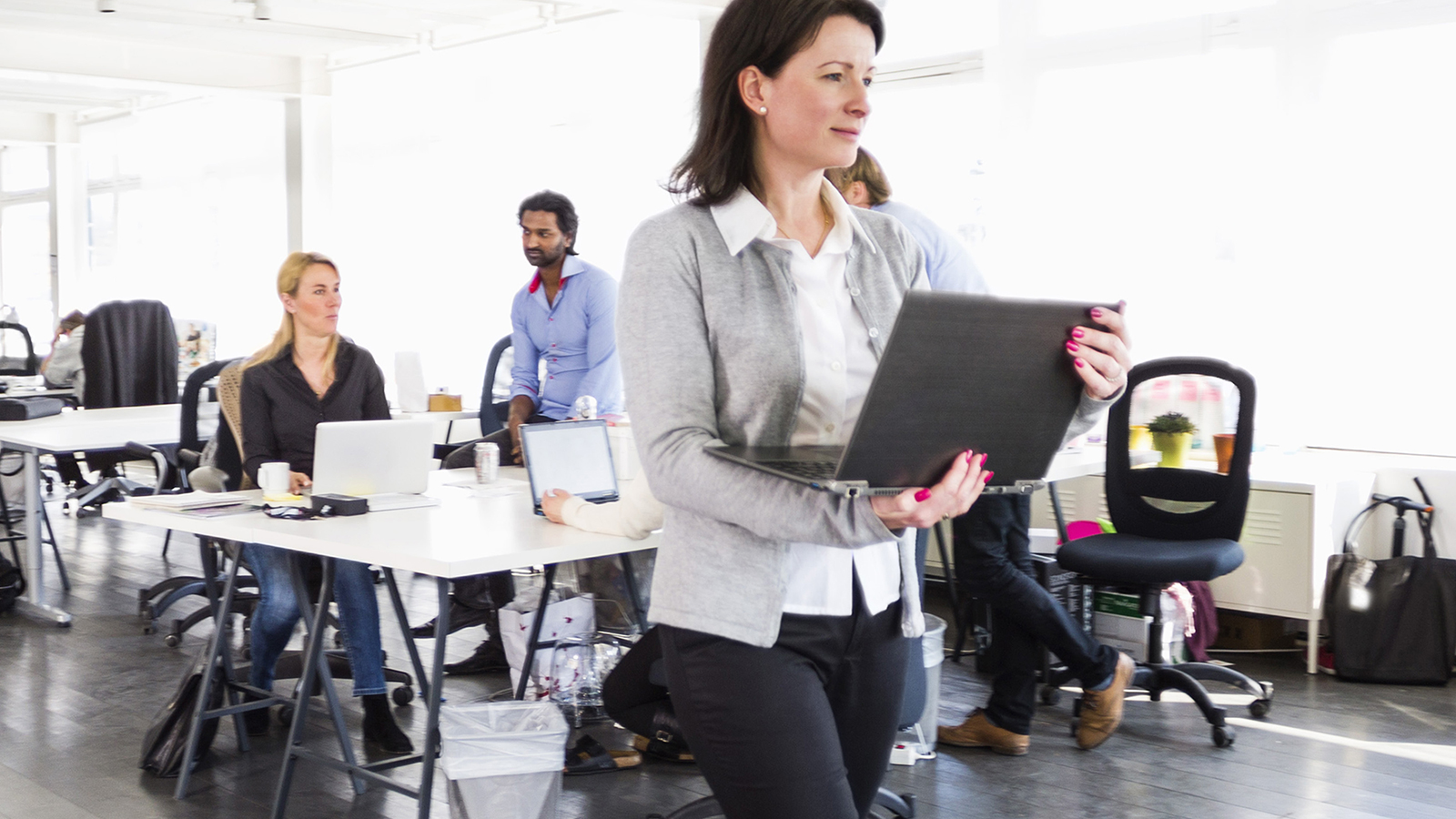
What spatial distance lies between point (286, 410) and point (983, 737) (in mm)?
2297

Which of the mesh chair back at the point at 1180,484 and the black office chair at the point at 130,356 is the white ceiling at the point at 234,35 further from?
the mesh chair back at the point at 1180,484

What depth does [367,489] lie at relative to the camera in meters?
3.47

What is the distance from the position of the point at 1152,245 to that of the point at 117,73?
808cm

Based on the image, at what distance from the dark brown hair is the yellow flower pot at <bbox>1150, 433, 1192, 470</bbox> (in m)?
3.52

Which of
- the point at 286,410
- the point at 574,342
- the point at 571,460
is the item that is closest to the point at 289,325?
the point at 286,410

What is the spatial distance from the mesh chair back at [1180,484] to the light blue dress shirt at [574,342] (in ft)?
6.42

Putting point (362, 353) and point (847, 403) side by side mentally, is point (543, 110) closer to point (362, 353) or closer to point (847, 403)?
point (362, 353)

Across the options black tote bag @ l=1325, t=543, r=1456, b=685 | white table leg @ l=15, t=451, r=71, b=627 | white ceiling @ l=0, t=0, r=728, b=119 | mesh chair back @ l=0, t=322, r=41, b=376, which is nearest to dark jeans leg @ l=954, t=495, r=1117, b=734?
black tote bag @ l=1325, t=543, r=1456, b=685

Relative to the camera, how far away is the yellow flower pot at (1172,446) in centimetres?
455

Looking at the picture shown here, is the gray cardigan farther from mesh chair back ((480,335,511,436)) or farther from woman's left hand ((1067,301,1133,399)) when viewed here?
mesh chair back ((480,335,511,436))

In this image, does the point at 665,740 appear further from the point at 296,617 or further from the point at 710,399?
the point at 710,399

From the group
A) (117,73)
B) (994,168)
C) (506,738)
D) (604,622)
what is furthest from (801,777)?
(117,73)

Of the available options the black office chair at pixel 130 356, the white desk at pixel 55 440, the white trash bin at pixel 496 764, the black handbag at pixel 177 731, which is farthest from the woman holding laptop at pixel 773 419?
the black office chair at pixel 130 356

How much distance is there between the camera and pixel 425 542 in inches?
111
